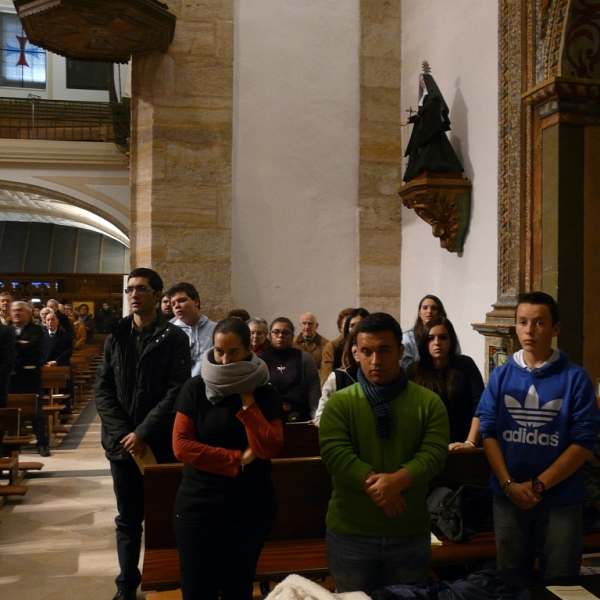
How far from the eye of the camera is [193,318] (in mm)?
4207

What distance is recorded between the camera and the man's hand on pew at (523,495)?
7.95ft

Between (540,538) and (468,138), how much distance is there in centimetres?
381

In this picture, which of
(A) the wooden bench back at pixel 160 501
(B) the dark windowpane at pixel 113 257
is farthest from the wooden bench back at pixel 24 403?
(B) the dark windowpane at pixel 113 257

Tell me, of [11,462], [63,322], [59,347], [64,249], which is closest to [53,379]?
[59,347]

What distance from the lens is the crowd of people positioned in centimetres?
215

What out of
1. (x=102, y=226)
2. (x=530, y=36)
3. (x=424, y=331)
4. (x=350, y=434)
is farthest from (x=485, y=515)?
(x=102, y=226)

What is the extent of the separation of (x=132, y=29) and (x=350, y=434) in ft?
16.5

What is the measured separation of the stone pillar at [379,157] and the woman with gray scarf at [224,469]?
15.6 ft

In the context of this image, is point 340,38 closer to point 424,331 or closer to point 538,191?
point 538,191

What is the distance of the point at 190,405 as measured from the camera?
2.49 metres

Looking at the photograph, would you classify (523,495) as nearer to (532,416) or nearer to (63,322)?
(532,416)

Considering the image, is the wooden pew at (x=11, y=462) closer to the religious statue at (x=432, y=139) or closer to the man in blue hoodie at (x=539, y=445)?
the religious statue at (x=432, y=139)

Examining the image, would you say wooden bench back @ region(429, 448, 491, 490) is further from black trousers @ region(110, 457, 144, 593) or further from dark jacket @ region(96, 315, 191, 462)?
black trousers @ region(110, 457, 144, 593)

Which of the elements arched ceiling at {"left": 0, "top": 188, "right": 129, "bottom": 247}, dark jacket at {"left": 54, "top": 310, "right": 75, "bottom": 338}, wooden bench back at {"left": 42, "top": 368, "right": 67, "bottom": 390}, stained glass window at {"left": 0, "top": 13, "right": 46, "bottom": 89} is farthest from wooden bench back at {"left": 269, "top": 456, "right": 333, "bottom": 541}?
stained glass window at {"left": 0, "top": 13, "right": 46, "bottom": 89}
